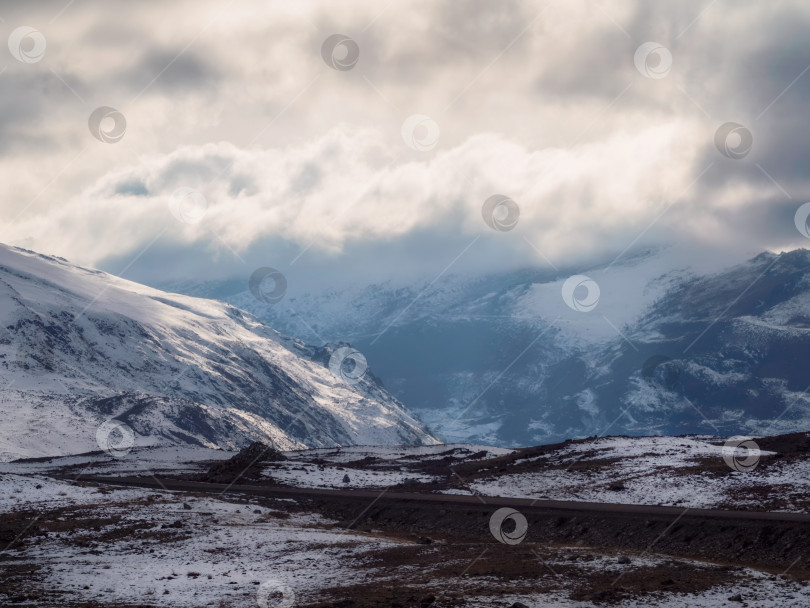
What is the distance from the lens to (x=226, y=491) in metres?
83.3

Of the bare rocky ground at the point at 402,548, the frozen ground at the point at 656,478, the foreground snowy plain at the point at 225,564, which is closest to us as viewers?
the foreground snowy plain at the point at 225,564

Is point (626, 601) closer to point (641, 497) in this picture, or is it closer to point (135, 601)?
point (135, 601)

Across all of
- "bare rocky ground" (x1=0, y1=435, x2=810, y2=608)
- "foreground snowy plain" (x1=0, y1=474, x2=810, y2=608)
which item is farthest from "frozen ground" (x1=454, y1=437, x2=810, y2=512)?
"foreground snowy plain" (x1=0, y1=474, x2=810, y2=608)

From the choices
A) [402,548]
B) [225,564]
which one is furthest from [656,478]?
[225,564]

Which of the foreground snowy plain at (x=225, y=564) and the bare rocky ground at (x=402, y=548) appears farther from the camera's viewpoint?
the bare rocky ground at (x=402, y=548)

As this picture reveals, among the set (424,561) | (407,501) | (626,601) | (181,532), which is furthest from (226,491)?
(626,601)

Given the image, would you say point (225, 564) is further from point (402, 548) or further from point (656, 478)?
point (656, 478)

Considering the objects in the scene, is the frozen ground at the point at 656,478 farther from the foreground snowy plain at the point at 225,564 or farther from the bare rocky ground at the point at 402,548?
the foreground snowy plain at the point at 225,564

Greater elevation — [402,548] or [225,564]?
[402,548]

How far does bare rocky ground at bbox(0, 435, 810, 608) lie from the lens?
35250 mm

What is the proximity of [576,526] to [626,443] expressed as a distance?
49.3m

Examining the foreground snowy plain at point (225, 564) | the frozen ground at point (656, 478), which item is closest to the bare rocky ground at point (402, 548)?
the foreground snowy plain at point (225, 564)

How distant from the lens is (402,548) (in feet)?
157

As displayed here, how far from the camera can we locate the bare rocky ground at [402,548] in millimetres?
35250
